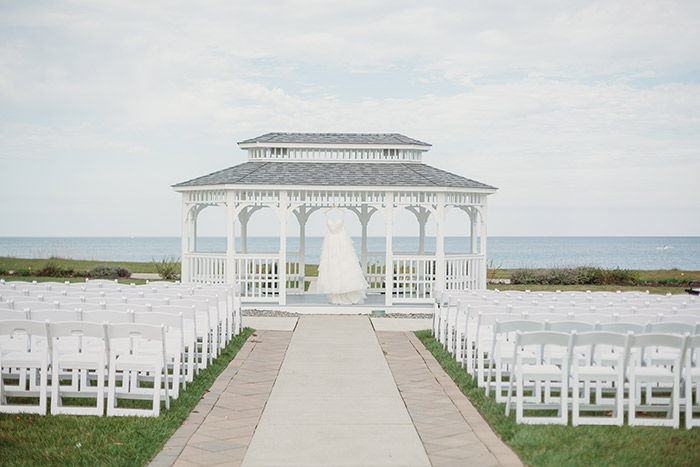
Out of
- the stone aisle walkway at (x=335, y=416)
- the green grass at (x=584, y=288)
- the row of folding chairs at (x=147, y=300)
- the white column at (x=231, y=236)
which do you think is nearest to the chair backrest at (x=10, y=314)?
the row of folding chairs at (x=147, y=300)

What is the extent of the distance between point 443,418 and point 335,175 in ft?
39.1

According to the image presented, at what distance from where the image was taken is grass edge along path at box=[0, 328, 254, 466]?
617cm

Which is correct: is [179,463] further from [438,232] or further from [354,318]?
[438,232]

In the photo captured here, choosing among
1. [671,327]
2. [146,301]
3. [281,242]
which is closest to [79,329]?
[146,301]

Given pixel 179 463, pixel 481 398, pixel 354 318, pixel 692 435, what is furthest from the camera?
pixel 354 318

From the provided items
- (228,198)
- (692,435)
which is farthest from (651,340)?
(228,198)

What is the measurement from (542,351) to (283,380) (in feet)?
10.7

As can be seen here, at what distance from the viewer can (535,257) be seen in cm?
8331

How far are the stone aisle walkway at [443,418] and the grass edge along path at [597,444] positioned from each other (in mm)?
157

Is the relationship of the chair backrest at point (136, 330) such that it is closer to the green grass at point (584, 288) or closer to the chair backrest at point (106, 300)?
the chair backrest at point (106, 300)

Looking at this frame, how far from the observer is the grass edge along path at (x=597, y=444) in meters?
6.20

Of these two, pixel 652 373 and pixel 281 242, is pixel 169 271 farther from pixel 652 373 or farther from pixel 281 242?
pixel 652 373

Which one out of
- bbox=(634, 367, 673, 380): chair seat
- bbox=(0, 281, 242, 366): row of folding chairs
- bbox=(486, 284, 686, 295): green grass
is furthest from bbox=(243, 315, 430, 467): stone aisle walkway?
bbox=(486, 284, 686, 295): green grass

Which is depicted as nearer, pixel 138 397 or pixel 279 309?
pixel 138 397
